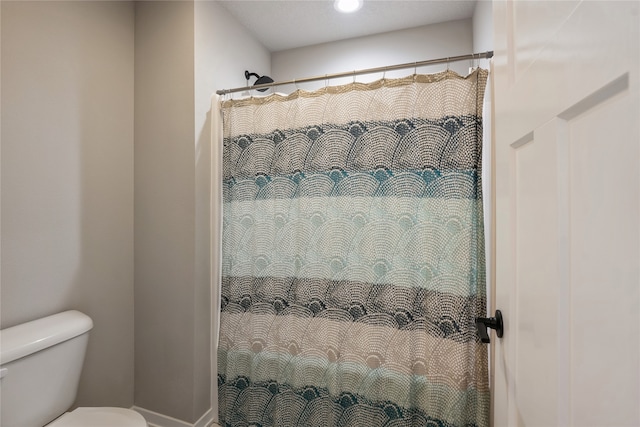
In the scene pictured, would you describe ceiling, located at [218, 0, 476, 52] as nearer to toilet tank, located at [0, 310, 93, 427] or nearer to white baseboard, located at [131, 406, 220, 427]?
toilet tank, located at [0, 310, 93, 427]

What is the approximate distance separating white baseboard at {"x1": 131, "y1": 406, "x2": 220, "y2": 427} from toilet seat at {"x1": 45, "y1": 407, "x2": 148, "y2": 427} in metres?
0.46

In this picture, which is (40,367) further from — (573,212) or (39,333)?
(573,212)

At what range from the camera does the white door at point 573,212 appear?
12.8 inches

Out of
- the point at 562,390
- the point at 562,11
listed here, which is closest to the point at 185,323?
the point at 562,390

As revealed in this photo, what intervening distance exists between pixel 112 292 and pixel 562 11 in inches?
79.3

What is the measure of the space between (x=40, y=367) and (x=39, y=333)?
125 millimetres

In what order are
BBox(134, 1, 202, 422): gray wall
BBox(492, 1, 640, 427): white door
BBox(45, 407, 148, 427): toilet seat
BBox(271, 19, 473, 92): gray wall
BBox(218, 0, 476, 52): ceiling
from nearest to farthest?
BBox(492, 1, 640, 427): white door < BBox(45, 407, 148, 427): toilet seat < BBox(134, 1, 202, 422): gray wall < BBox(218, 0, 476, 52): ceiling < BBox(271, 19, 473, 92): gray wall

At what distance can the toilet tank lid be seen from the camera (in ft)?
3.47

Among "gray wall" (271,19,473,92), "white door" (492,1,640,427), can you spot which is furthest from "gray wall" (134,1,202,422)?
"white door" (492,1,640,427)

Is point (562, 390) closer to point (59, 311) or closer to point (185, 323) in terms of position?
point (185, 323)

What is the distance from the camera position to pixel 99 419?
1.21 m

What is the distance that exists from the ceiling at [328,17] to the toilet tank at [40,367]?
1.90 meters

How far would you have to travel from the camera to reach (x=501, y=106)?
814 millimetres

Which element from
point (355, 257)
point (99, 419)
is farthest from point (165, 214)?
point (355, 257)
